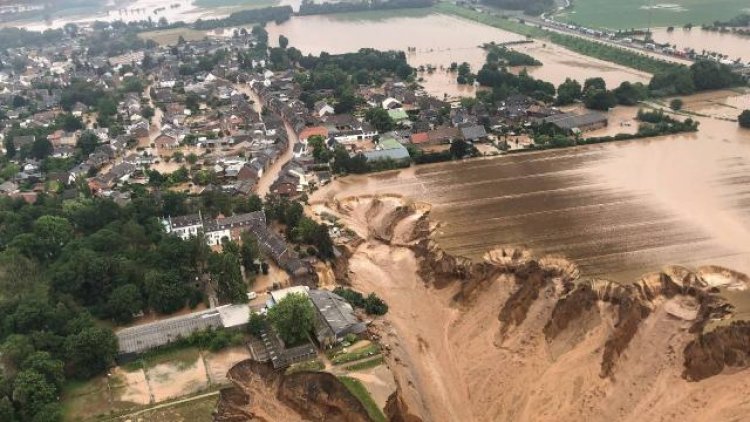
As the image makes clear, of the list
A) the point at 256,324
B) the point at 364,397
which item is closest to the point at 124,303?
the point at 256,324

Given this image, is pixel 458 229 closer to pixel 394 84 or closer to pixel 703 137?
pixel 703 137

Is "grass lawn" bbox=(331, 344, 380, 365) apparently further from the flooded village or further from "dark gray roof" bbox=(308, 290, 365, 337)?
"dark gray roof" bbox=(308, 290, 365, 337)

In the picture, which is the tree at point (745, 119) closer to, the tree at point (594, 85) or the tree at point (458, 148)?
the tree at point (594, 85)

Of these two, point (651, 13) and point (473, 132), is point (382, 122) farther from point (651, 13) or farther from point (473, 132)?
point (651, 13)

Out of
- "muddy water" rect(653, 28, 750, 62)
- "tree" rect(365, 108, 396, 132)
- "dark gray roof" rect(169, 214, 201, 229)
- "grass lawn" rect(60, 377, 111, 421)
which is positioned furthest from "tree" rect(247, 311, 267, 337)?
"muddy water" rect(653, 28, 750, 62)

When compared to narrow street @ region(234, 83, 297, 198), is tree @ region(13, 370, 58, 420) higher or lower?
lower

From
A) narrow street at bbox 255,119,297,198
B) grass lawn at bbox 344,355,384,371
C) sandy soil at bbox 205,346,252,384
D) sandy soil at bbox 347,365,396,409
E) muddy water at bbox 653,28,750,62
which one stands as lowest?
sandy soil at bbox 205,346,252,384

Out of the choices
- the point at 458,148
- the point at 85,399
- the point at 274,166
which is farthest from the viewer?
the point at 274,166
